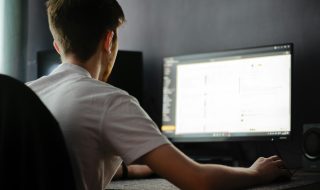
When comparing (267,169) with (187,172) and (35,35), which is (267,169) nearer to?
(187,172)

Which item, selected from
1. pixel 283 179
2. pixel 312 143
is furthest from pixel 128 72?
pixel 283 179

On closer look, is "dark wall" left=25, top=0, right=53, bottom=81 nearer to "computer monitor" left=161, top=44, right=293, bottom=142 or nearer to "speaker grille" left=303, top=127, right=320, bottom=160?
"computer monitor" left=161, top=44, right=293, bottom=142

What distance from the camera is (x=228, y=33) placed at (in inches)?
96.7

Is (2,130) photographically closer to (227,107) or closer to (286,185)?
(286,185)

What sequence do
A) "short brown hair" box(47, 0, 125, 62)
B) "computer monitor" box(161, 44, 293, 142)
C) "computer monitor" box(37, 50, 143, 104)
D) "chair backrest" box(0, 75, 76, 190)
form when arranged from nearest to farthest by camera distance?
"chair backrest" box(0, 75, 76, 190) < "short brown hair" box(47, 0, 125, 62) < "computer monitor" box(161, 44, 293, 142) < "computer monitor" box(37, 50, 143, 104)

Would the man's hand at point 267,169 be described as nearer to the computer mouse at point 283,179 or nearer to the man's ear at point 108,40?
the computer mouse at point 283,179

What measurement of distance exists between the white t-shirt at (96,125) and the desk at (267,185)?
344mm

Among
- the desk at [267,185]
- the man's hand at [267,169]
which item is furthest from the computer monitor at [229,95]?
the man's hand at [267,169]

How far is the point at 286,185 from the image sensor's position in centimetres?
152

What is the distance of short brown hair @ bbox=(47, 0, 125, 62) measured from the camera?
53.1 inches

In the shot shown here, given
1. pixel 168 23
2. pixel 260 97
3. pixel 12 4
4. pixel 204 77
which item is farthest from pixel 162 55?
pixel 12 4

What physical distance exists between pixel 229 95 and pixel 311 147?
1.31ft

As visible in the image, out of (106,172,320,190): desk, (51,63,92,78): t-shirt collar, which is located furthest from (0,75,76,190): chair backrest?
(106,172,320,190): desk

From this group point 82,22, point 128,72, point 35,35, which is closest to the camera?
point 82,22
